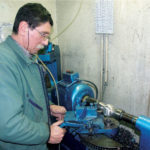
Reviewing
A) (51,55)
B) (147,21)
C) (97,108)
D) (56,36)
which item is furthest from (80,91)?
(56,36)

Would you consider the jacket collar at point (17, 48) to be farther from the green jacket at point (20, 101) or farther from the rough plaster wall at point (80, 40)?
the rough plaster wall at point (80, 40)

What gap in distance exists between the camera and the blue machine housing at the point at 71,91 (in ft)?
4.42

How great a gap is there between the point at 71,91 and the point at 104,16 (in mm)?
799

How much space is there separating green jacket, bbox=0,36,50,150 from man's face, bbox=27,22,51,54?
0.09m

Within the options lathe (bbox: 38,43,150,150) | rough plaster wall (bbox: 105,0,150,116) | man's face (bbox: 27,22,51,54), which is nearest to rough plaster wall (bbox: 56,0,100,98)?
rough plaster wall (bbox: 105,0,150,116)

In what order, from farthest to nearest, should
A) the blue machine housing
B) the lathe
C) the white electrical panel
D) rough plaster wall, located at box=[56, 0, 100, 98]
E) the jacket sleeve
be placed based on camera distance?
rough plaster wall, located at box=[56, 0, 100, 98]
the white electrical panel
the blue machine housing
the lathe
the jacket sleeve

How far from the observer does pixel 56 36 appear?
2.24 metres

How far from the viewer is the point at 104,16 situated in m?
1.59

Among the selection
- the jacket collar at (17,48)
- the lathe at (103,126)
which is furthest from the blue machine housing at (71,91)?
the jacket collar at (17,48)

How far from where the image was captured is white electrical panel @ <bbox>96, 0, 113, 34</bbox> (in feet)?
5.09

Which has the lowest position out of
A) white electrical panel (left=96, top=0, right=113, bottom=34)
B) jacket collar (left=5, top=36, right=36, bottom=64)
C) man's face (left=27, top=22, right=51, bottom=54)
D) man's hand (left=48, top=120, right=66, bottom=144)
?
man's hand (left=48, top=120, right=66, bottom=144)

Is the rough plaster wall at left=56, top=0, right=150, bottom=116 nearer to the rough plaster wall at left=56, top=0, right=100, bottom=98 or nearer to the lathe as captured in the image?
the rough plaster wall at left=56, top=0, right=100, bottom=98

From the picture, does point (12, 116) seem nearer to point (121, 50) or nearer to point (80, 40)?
point (121, 50)

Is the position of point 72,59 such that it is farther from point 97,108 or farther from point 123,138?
point 123,138
